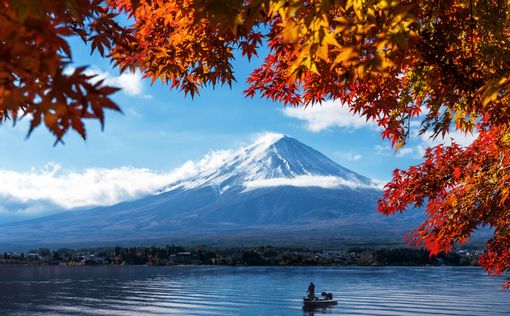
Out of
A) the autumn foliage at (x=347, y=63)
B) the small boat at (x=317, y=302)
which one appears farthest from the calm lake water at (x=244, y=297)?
the autumn foliage at (x=347, y=63)

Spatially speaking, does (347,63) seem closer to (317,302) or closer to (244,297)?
(317,302)

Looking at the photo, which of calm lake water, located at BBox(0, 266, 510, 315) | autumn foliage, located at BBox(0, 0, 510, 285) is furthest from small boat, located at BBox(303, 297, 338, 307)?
autumn foliage, located at BBox(0, 0, 510, 285)

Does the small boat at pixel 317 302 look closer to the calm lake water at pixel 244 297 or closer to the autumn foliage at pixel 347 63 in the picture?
the calm lake water at pixel 244 297

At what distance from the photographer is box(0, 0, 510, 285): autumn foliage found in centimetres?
337

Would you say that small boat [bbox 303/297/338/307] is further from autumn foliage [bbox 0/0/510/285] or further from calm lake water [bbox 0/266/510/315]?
autumn foliage [bbox 0/0/510/285]

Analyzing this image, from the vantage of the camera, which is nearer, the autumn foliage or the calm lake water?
the autumn foliage

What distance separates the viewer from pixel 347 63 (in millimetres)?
4562

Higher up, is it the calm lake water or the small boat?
the small boat

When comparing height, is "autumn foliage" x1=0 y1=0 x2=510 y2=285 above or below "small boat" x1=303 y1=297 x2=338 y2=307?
above

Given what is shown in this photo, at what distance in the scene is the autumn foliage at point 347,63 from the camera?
337 cm

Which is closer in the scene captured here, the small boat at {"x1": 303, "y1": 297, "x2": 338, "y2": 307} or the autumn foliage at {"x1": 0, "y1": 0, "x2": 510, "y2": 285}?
the autumn foliage at {"x1": 0, "y1": 0, "x2": 510, "y2": 285}

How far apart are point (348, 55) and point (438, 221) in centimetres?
712

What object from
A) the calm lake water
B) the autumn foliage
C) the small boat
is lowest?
the calm lake water

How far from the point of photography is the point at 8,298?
309ft
